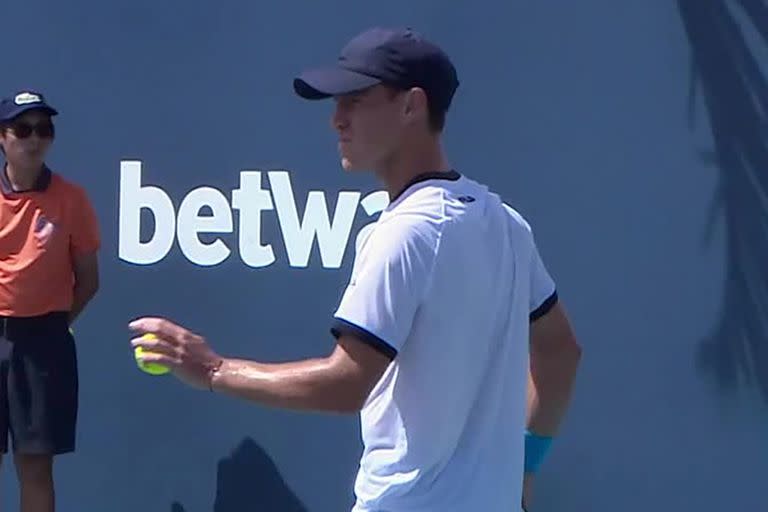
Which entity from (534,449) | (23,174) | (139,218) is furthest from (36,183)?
(534,449)

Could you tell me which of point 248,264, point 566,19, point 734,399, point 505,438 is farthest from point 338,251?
point 505,438

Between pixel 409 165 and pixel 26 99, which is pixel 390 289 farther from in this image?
pixel 26 99

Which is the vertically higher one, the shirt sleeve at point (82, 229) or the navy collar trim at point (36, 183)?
the navy collar trim at point (36, 183)

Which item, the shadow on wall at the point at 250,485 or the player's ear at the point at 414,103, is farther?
the shadow on wall at the point at 250,485

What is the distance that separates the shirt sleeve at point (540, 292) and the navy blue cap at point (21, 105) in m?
2.74

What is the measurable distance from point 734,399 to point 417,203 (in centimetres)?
274

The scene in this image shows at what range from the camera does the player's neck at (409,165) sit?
2465 millimetres

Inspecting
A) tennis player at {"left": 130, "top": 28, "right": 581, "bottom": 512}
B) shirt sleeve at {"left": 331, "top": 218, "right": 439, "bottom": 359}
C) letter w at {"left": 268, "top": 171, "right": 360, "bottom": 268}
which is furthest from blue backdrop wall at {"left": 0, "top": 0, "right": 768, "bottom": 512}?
shirt sleeve at {"left": 331, "top": 218, "right": 439, "bottom": 359}

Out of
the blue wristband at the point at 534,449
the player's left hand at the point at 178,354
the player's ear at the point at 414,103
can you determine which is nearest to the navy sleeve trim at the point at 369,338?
the player's left hand at the point at 178,354

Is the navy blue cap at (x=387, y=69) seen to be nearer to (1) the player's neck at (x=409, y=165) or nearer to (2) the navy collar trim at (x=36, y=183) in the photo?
(1) the player's neck at (x=409, y=165)

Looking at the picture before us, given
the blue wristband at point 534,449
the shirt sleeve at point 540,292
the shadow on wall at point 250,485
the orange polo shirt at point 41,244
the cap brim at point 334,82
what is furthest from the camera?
the shadow on wall at point 250,485

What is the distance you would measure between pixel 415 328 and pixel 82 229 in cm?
291

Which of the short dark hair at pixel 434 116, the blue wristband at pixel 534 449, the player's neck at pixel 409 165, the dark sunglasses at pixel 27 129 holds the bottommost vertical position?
the blue wristband at pixel 534 449

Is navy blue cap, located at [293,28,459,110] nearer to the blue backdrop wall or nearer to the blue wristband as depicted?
the blue wristband
